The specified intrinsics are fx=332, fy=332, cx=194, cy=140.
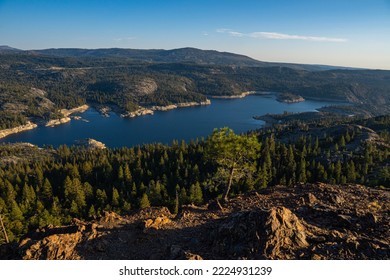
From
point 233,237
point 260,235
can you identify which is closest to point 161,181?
point 233,237

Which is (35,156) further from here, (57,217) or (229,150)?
(229,150)

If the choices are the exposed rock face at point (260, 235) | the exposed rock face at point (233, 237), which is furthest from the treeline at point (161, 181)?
the exposed rock face at point (260, 235)

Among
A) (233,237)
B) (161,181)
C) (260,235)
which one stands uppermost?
(260,235)

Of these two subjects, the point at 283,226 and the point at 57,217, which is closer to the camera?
the point at 283,226

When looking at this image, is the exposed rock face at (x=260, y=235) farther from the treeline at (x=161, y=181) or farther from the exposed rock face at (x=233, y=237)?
the treeline at (x=161, y=181)

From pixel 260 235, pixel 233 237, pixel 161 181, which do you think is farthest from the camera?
pixel 161 181

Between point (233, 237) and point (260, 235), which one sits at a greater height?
point (260, 235)

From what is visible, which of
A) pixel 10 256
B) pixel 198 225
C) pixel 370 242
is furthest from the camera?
pixel 198 225

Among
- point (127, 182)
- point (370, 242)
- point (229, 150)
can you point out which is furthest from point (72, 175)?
point (370, 242)

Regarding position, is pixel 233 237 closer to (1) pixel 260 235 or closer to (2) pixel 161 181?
(1) pixel 260 235
